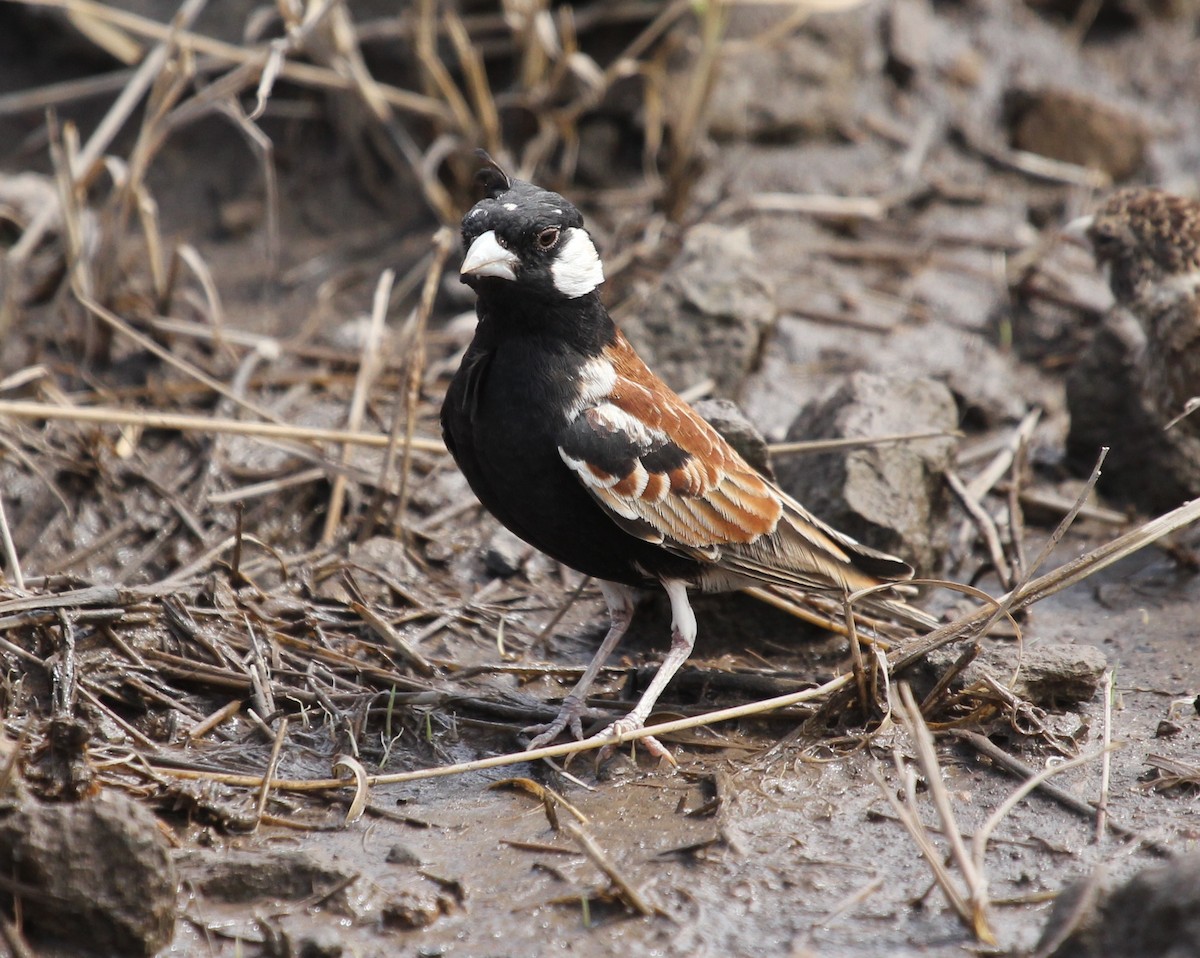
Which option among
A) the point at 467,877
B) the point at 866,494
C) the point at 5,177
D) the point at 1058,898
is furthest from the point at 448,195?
the point at 1058,898

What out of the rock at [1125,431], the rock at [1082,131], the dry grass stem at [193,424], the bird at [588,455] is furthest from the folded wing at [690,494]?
the rock at [1082,131]

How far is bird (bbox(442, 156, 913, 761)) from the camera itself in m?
4.52

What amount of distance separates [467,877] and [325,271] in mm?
4985

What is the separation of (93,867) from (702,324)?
13.3ft

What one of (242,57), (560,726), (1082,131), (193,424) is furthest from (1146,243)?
(242,57)

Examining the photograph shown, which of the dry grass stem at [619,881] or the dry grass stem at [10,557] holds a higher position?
the dry grass stem at [10,557]

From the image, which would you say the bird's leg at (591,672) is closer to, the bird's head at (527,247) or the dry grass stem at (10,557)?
the bird's head at (527,247)

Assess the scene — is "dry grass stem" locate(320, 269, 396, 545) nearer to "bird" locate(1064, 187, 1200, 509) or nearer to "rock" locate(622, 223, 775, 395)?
"rock" locate(622, 223, 775, 395)

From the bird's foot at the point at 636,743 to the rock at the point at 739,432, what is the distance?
1.30 metres

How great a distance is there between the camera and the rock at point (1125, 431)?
243 inches

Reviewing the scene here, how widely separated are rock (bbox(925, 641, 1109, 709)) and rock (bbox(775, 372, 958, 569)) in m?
0.90

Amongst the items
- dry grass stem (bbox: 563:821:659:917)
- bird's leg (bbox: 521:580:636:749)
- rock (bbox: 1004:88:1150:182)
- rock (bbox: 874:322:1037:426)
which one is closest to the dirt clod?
dry grass stem (bbox: 563:821:659:917)

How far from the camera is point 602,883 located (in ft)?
12.6

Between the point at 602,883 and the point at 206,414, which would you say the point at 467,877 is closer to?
the point at 602,883
